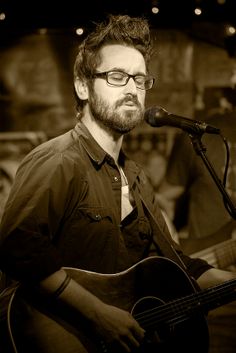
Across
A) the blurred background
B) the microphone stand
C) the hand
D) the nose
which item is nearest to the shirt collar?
the nose

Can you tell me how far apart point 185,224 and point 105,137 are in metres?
1.51

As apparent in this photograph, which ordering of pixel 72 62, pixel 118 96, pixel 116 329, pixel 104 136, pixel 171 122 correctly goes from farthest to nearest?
pixel 72 62
pixel 104 136
pixel 118 96
pixel 171 122
pixel 116 329

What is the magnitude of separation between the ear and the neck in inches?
4.8

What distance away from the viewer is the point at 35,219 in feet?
5.79

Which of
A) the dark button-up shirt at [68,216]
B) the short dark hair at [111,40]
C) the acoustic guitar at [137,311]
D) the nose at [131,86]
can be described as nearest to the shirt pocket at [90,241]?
the dark button-up shirt at [68,216]

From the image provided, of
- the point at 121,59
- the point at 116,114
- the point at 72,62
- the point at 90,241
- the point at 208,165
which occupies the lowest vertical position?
the point at 90,241

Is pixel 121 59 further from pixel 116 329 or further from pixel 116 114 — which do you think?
pixel 116 329

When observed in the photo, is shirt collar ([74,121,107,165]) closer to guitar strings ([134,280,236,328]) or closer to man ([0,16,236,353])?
man ([0,16,236,353])

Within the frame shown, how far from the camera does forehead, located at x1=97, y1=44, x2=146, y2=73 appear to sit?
2.21m

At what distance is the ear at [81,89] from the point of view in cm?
236

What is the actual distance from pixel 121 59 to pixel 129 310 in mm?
1219

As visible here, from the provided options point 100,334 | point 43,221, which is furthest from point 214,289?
point 43,221

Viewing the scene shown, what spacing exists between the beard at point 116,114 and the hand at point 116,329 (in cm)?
91

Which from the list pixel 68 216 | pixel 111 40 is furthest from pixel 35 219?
pixel 111 40
